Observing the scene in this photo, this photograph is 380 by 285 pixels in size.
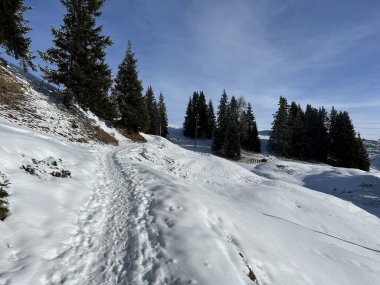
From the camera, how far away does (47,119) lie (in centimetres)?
2570

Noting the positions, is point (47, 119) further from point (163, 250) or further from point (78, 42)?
point (163, 250)

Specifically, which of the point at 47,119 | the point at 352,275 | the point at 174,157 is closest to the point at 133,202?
the point at 352,275

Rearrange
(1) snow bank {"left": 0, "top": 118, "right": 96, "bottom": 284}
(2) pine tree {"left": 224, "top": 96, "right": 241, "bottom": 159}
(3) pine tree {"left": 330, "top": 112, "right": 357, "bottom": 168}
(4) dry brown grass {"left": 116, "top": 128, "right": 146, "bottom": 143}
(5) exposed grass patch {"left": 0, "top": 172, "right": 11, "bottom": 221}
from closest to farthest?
(1) snow bank {"left": 0, "top": 118, "right": 96, "bottom": 284}, (5) exposed grass patch {"left": 0, "top": 172, "right": 11, "bottom": 221}, (4) dry brown grass {"left": 116, "top": 128, "right": 146, "bottom": 143}, (2) pine tree {"left": 224, "top": 96, "right": 241, "bottom": 159}, (3) pine tree {"left": 330, "top": 112, "right": 357, "bottom": 168}

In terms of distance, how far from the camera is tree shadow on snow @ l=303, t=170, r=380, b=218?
110 ft

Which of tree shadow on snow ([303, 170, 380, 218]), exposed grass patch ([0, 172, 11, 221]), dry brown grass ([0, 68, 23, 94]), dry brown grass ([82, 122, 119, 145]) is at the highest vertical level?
dry brown grass ([0, 68, 23, 94])

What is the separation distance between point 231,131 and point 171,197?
176 feet

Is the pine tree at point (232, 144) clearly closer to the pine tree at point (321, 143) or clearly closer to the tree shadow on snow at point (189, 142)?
the tree shadow on snow at point (189, 142)

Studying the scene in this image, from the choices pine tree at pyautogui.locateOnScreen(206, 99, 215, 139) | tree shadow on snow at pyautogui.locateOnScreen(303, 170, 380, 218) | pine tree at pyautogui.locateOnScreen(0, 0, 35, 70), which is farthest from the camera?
pine tree at pyautogui.locateOnScreen(206, 99, 215, 139)

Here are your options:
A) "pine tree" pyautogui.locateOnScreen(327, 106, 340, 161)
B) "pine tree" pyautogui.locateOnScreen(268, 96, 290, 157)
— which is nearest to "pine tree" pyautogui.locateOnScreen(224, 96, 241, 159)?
"pine tree" pyautogui.locateOnScreen(268, 96, 290, 157)

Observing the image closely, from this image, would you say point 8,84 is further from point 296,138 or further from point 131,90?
point 296,138

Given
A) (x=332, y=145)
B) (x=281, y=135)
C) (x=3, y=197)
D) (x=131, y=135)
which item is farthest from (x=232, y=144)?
(x=3, y=197)

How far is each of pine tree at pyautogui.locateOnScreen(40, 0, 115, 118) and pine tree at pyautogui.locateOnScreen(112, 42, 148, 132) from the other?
11428 millimetres

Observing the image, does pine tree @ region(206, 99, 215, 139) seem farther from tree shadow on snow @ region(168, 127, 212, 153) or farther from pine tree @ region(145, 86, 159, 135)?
pine tree @ region(145, 86, 159, 135)

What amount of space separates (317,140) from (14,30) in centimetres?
7282
